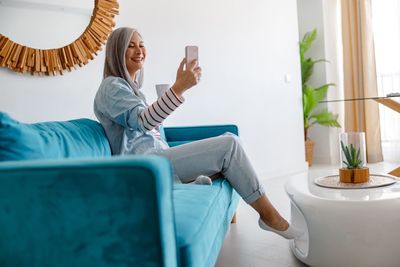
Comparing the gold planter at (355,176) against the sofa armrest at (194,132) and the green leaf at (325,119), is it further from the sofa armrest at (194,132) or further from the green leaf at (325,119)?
the green leaf at (325,119)

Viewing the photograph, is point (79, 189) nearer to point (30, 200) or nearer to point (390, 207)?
point (30, 200)

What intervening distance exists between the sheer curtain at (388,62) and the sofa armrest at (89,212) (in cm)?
440

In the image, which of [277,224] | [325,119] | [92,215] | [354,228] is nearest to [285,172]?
[325,119]

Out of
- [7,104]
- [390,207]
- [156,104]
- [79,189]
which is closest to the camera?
[79,189]

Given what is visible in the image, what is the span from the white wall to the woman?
53 centimetres

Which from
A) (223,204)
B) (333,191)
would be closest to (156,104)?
(223,204)

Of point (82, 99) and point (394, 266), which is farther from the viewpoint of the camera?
point (82, 99)

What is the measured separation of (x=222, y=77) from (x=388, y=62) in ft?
7.75

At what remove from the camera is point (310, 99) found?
177 inches

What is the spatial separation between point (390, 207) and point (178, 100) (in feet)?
2.95

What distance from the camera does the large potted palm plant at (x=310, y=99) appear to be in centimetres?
451

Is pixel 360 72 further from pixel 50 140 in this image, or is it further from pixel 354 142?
pixel 50 140

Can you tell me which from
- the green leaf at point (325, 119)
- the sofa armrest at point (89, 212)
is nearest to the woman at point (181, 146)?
the sofa armrest at point (89, 212)

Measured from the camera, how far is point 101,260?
0.79 m
